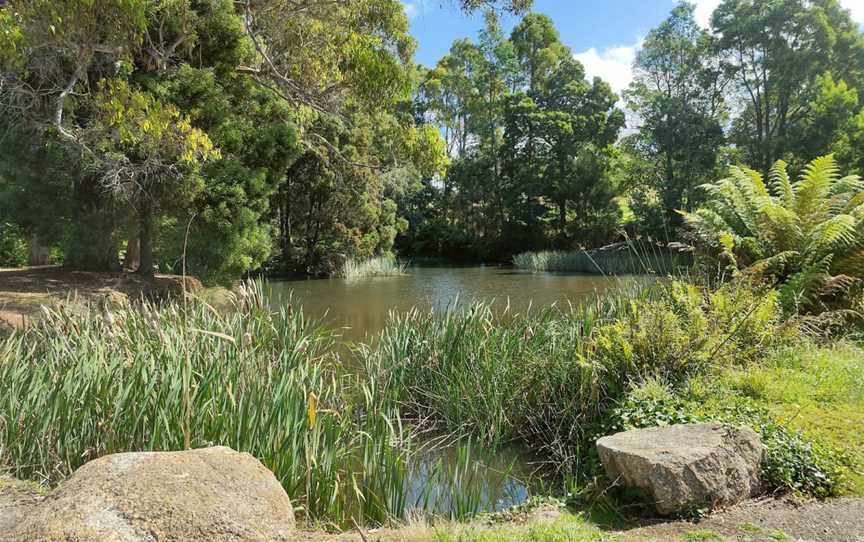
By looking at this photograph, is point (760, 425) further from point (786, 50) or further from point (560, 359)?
point (786, 50)

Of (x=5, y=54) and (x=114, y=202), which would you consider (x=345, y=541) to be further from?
(x=114, y=202)

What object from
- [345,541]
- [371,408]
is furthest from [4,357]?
[345,541]

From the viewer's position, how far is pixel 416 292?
16.8 metres

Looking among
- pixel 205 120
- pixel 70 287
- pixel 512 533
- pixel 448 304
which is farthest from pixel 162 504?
pixel 70 287

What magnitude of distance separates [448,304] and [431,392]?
2.78ft

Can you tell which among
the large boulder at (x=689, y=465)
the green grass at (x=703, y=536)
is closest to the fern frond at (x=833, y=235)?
the large boulder at (x=689, y=465)

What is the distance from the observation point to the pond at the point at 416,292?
41.6 ft

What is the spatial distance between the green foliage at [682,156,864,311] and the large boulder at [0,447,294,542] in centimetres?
545

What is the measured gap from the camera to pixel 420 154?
1129cm

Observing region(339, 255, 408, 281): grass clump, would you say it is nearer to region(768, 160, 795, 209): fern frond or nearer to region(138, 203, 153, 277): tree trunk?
region(138, 203, 153, 277): tree trunk

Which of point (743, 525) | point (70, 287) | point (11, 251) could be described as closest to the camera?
point (743, 525)

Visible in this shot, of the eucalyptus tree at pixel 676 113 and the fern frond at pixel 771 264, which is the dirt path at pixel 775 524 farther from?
the eucalyptus tree at pixel 676 113

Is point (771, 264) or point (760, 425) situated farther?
point (771, 264)

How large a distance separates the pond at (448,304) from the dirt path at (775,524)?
108 centimetres
